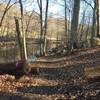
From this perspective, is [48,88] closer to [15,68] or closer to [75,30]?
[15,68]

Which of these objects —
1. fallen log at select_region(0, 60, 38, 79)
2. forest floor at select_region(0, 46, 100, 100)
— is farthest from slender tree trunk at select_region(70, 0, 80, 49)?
fallen log at select_region(0, 60, 38, 79)

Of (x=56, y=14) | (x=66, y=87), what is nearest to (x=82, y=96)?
(x=66, y=87)

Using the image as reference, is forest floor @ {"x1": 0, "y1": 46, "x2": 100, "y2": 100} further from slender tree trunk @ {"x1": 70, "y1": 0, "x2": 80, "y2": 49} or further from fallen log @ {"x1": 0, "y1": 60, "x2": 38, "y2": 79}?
slender tree trunk @ {"x1": 70, "y1": 0, "x2": 80, "y2": 49}

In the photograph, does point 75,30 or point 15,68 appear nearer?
point 15,68

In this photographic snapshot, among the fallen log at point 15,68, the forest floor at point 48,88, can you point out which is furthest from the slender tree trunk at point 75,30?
the fallen log at point 15,68

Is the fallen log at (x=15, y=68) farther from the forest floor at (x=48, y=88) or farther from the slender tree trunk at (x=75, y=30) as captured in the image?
the slender tree trunk at (x=75, y=30)

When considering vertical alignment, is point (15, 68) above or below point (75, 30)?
below

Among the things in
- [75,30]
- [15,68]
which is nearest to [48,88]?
[15,68]

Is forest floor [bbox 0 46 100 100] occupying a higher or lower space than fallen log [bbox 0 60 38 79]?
lower

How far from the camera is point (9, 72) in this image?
1202cm

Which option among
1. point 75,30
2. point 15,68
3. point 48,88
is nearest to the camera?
point 48,88

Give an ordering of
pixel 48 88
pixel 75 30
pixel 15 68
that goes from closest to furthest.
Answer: pixel 48 88
pixel 15 68
pixel 75 30

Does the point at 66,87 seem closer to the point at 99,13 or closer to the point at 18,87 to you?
the point at 18,87

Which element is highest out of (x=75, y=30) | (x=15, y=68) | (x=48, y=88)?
(x=75, y=30)
